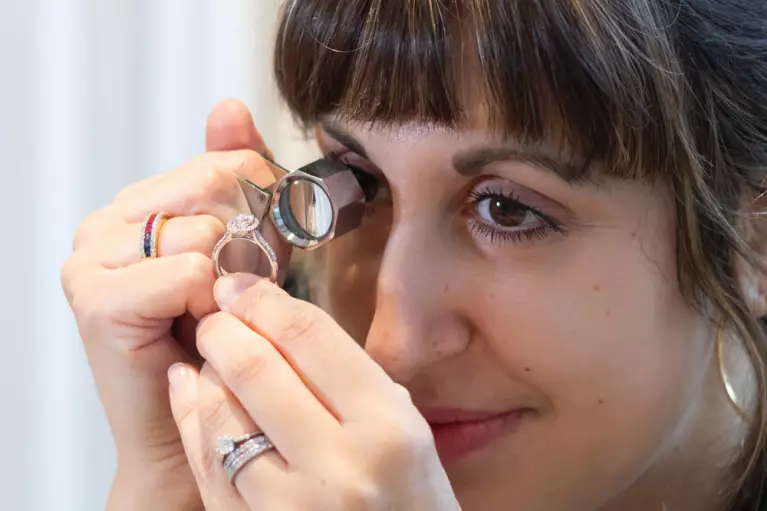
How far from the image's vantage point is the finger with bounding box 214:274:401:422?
1.88 feet

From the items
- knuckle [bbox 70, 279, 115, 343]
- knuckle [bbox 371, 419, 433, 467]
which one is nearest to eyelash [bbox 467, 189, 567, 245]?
knuckle [bbox 371, 419, 433, 467]

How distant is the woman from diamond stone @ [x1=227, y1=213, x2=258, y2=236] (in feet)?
0.13

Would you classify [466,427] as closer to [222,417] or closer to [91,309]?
[222,417]

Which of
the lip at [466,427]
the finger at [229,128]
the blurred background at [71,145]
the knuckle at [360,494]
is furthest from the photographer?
the blurred background at [71,145]

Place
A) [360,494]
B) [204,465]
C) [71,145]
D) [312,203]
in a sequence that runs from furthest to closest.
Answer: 1. [71,145]
2. [312,203]
3. [204,465]
4. [360,494]

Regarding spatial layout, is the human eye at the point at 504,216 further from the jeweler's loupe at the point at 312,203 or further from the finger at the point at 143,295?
the finger at the point at 143,295

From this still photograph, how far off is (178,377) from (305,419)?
7.6 inches

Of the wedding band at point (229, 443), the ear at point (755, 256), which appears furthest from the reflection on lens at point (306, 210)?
the ear at point (755, 256)

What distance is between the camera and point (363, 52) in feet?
2.21

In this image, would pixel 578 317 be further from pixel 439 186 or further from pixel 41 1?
pixel 41 1

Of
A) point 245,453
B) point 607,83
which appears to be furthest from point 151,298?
point 607,83

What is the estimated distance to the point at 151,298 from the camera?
2.42ft

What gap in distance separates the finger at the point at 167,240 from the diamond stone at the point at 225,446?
0.69 ft

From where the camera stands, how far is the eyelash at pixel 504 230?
70 centimetres
